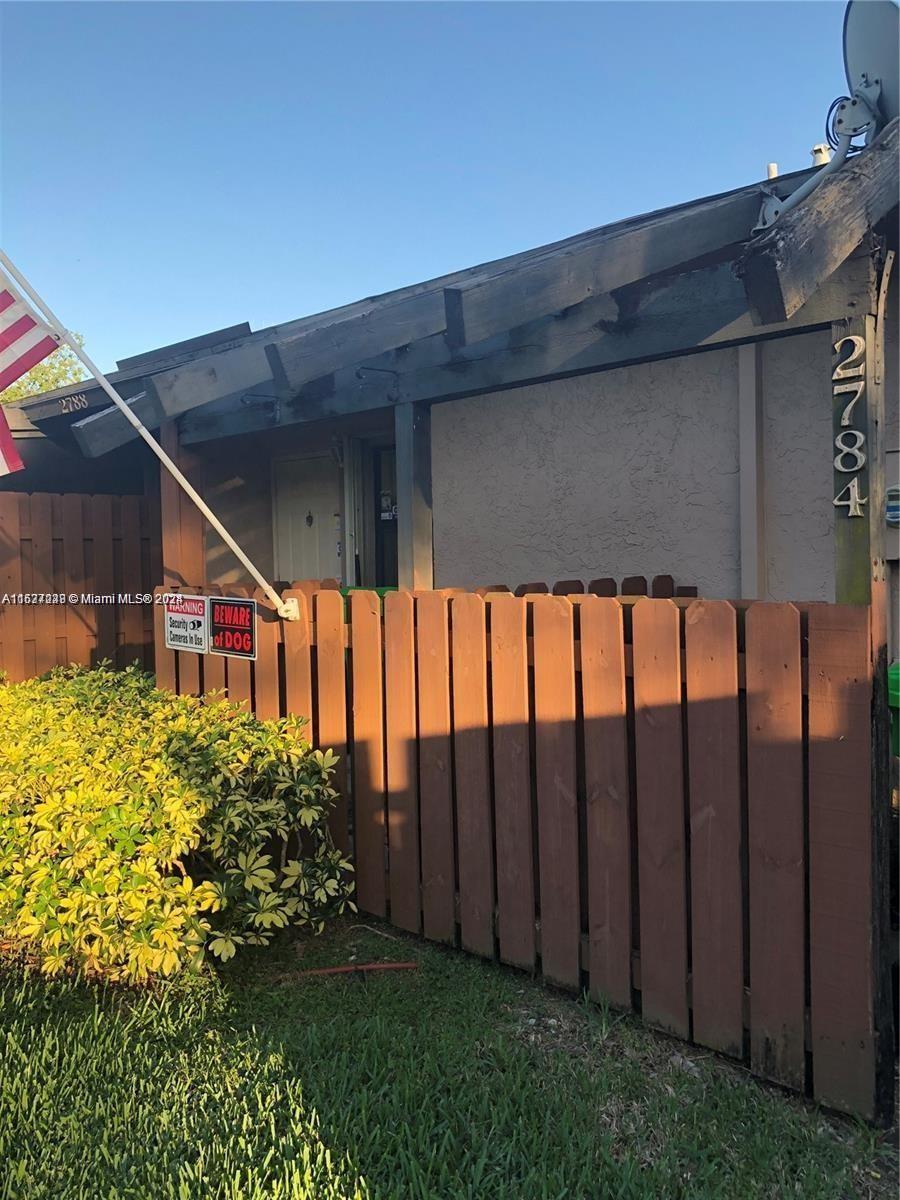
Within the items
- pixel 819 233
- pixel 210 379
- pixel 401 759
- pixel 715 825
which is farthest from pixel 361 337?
pixel 715 825

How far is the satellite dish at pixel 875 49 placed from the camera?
364cm

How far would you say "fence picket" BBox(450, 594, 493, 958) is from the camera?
3414 mm

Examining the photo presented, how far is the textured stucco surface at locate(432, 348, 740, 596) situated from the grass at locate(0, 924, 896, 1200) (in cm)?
320

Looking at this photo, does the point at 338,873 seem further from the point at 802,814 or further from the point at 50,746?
the point at 802,814

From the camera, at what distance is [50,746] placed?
3711 millimetres

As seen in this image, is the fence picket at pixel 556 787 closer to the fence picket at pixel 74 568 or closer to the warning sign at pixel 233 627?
the warning sign at pixel 233 627

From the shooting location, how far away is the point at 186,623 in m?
4.83

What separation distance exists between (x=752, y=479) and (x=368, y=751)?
2.82 meters

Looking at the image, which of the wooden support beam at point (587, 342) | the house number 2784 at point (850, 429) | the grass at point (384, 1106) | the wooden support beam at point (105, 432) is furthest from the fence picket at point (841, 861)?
the wooden support beam at point (105, 432)

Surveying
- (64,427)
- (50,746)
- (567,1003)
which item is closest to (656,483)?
(567,1003)

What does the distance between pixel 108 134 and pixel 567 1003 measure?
9.91m

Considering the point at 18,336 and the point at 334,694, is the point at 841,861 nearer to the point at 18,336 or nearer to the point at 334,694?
the point at 334,694

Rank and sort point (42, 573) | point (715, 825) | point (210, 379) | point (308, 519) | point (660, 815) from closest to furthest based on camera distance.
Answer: point (715, 825) → point (660, 815) → point (210, 379) → point (42, 573) → point (308, 519)

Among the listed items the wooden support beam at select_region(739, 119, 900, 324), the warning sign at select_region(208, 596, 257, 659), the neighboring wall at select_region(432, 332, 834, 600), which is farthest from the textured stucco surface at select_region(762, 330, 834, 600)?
the warning sign at select_region(208, 596, 257, 659)
